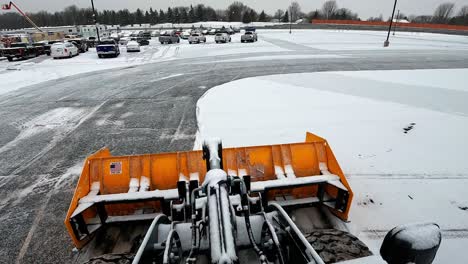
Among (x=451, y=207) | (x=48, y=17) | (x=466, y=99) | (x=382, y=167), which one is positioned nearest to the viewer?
(x=451, y=207)

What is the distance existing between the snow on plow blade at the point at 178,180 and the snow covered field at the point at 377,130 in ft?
2.70

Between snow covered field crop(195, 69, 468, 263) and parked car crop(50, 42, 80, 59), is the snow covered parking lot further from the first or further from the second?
parked car crop(50, 42, 80, 59)

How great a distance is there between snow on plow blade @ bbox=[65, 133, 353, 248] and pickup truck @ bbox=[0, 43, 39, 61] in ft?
92.4

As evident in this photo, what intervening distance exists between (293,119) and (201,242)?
22.4 feet

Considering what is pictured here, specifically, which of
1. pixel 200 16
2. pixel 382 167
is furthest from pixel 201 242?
pixel 200 16

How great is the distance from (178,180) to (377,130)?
609cm

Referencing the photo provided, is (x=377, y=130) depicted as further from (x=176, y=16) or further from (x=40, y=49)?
(x=176, y=16)

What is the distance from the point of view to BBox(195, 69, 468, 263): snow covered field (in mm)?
4473

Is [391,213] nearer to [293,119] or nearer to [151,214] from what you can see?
[151,214]

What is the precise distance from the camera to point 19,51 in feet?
83.4

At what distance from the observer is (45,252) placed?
3.91m

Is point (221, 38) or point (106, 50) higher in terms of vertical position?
point (221, 38)

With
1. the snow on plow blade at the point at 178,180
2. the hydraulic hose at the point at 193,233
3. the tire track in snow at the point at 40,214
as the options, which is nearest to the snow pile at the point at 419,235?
the hydraulic hose at the point at 193,233

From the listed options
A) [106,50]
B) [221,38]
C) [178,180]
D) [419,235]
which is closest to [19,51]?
[106,50]
